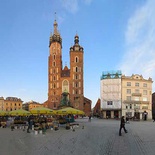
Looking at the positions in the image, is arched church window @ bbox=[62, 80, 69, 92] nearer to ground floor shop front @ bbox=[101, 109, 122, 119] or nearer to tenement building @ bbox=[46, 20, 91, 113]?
tenement building @ bbox=[46, 20, 91, 113]

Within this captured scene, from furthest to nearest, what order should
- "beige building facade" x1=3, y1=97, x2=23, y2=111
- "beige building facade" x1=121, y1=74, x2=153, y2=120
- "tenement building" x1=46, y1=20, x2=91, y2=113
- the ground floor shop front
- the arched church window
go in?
"beige building facade" x1=3, y1=97, x2=23, y2=111 → the arched church window → "tenement building" x1=46, y1=20, x2=91, y2=113 → the ground floor shop front → "beige building facade" x1=121, y1=74, x2=153, y2=120

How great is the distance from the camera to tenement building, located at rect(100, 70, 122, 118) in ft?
216

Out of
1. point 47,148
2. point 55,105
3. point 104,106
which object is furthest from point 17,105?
point 47,148

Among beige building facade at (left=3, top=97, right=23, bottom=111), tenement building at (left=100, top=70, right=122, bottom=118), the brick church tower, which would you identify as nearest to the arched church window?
the brick church tower

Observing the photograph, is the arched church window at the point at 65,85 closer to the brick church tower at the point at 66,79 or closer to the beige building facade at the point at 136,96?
the brick church tower at the point at 66,79

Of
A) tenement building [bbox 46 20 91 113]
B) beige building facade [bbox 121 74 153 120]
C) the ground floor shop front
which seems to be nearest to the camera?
beige building facade [bbox 121 74 153 120]

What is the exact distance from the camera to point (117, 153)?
36.7ft

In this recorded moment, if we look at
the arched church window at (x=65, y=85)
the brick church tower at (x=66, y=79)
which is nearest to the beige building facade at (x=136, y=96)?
the brick church tower at (x=66, y=79)

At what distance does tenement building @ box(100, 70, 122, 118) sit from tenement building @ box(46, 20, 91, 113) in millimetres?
22799

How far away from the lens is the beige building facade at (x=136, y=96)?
213ft

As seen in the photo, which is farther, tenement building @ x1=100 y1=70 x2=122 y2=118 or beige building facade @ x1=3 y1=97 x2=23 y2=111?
beige building facade @ x1=3 y1=97 x2=23 y2=111

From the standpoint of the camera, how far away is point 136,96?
65.8 meters

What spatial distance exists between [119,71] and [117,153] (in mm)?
59339

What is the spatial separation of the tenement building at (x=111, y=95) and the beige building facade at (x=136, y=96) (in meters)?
1.57
